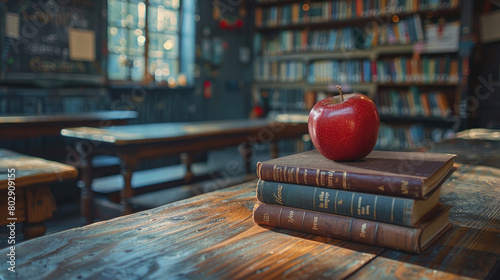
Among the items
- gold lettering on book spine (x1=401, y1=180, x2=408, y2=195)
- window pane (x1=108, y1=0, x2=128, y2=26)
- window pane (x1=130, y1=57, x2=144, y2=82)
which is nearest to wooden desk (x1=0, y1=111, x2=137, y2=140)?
window pane (x1=130, y1=57, x2=144, y2=82)

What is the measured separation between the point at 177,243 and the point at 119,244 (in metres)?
0.08

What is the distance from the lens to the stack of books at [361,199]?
0.60 metres

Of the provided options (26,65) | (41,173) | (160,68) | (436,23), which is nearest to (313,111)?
(41,173)

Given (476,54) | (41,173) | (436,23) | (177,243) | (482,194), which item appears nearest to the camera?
(177,243)

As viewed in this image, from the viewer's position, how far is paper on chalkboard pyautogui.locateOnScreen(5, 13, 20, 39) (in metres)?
3.71

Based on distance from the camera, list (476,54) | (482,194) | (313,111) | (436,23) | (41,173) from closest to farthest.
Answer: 1. (313,111)
2. (482,194)
3. (41,173)
4. (476,54)
5. (436,23)

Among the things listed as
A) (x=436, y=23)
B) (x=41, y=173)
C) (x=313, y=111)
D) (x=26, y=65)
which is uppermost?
(x=436, y=23)

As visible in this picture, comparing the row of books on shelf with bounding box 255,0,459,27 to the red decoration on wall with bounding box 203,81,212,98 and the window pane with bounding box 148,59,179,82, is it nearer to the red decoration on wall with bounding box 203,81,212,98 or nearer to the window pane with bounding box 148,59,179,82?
the red decoration on wall with bounding box 203,81,212,98

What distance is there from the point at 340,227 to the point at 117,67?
4.53m

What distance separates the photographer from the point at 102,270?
0.53m

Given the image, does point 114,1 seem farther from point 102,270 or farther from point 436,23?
point 102,270

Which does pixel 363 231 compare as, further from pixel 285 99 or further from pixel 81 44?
pixel 285 99

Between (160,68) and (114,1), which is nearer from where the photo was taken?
(114,1)

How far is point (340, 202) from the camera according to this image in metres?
0.65
